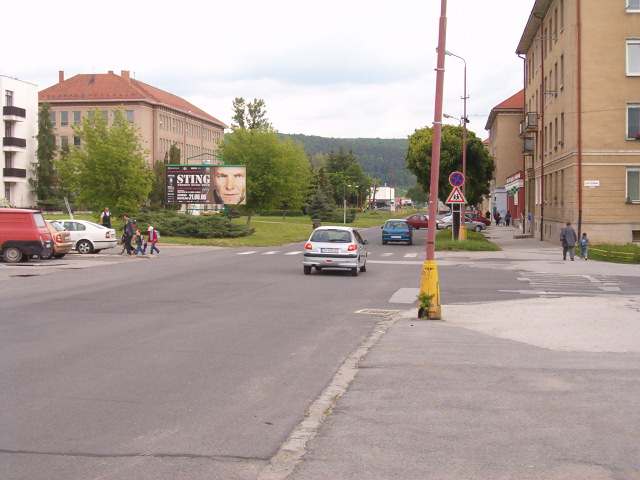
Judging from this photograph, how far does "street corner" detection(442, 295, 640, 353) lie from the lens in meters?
10.6

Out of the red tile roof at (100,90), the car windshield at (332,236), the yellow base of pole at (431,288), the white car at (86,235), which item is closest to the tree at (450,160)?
the white car at (86,235)

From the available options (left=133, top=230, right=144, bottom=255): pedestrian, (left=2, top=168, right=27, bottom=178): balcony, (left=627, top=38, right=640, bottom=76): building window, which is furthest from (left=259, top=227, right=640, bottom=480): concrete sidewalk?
(left=2, top=168, right=27, bottom=178): balcony

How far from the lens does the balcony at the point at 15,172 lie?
7950 cm

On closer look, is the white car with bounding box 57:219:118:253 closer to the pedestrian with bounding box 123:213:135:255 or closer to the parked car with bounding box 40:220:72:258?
the pedestrian with bounding box 123:213:135:255

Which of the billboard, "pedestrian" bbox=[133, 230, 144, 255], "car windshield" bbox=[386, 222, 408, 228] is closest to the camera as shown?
"pedestrian" bbox=[133, 230, 144, 255]

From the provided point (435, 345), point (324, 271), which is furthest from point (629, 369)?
point (324, 271)

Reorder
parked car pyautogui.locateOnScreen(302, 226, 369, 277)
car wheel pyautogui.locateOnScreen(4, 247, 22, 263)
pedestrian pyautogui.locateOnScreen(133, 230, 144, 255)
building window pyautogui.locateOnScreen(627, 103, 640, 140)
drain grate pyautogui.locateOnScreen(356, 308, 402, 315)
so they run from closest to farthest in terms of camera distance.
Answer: drain grate pyautogui.locateOnScreen(356, 308, 402, 315), parked car pyautogui.locateOnScreen(302, 226, 369, 277), car wheel pyautogui.locateOnScreen(4, 247, 22, 263), pedestrian pyautogui.locateOnScreen(133, 230, 144, 255), building window pyautogui.locateOnScreen(627, 103, 640, 140)

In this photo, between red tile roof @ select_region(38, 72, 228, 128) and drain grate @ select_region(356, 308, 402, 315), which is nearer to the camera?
drain grate @ select_region(356, 308, 402, 315)

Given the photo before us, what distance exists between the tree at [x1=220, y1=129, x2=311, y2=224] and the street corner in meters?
46.8

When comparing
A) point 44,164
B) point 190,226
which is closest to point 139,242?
point 190,226

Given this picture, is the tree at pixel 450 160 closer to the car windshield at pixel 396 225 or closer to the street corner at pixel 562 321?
the car windshield at pixel 396 225

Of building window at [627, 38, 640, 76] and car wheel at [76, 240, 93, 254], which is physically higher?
building window at [627, 38, 640, 76]

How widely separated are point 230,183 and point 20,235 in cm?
2483

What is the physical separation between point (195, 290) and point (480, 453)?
13.3 metres
